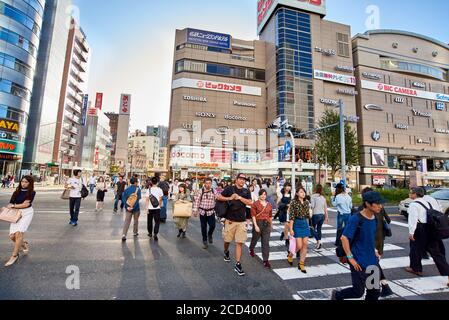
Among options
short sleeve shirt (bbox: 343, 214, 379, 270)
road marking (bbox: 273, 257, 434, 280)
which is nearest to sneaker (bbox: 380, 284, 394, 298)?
road marking (bbox: 273, 257, 434, 280)

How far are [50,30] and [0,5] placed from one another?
1074cm

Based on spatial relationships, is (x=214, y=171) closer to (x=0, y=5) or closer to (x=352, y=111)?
(x=352, y=111)

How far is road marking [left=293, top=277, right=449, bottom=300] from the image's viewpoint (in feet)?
12.2

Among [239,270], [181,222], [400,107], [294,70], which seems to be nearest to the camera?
[239,270]

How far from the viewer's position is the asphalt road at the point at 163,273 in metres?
3.59

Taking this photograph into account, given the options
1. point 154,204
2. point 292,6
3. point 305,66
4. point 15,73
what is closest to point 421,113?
point 305,66

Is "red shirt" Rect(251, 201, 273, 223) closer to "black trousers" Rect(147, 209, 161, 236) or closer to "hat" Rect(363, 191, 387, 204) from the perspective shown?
"hat" Rect(363, 191, 387, 204)

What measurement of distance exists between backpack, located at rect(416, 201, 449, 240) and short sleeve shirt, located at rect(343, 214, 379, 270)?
104 inches

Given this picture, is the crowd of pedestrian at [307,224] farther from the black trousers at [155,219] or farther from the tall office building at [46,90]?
the tall office building at [46,90]

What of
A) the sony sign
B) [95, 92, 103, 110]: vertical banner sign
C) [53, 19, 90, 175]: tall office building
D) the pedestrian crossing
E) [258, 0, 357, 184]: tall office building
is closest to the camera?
the pedestrian crossing

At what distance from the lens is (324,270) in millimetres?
4914

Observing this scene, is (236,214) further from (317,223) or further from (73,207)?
(73,207)

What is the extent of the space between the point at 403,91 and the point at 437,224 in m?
67.6

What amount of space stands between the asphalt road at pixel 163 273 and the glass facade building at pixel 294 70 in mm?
43135
